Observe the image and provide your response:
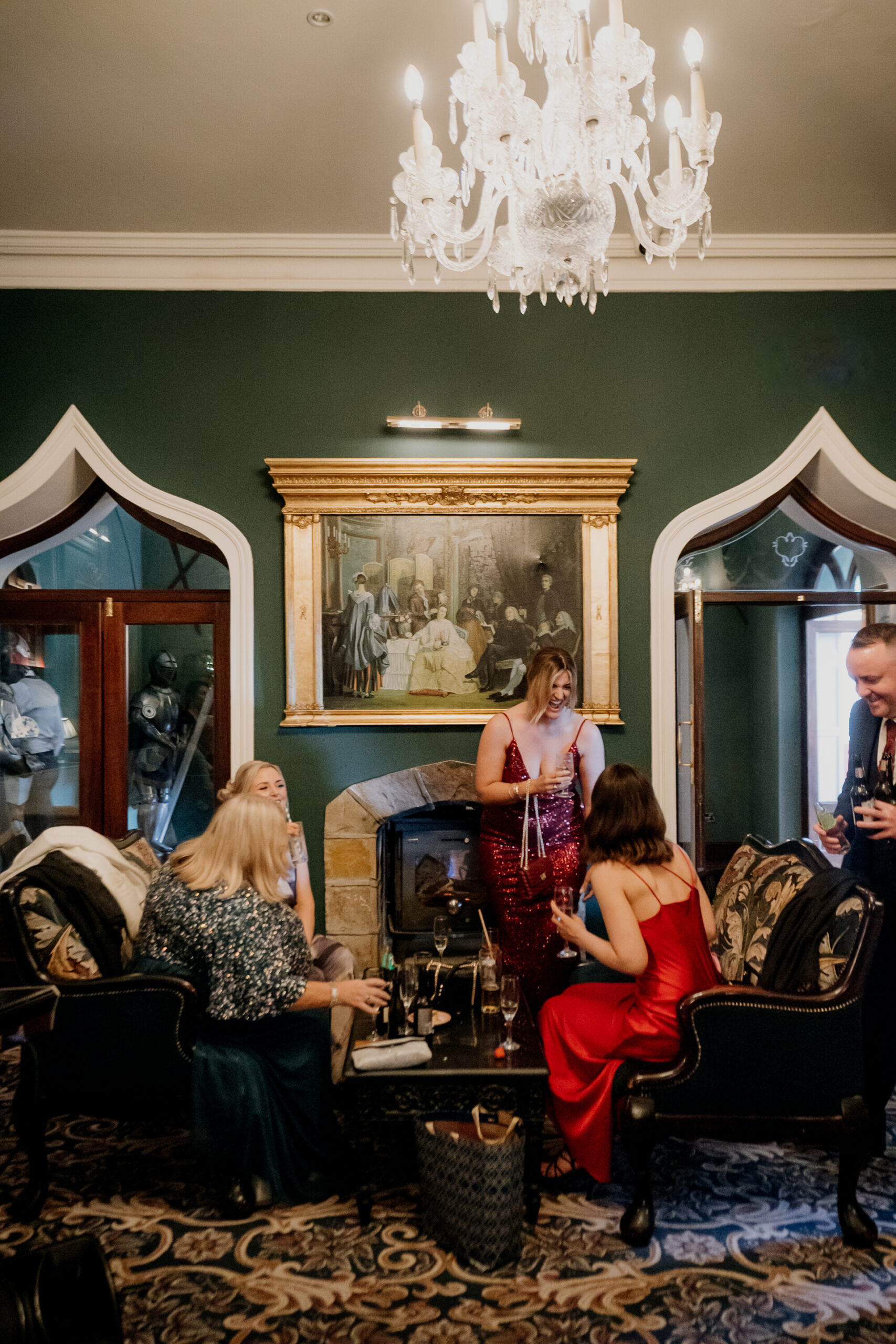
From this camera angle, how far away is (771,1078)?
269 centimetres

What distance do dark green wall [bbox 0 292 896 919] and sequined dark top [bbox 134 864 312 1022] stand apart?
67.8 inches

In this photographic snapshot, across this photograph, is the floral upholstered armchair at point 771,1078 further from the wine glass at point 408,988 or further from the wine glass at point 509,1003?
the wine glass at point 408,988

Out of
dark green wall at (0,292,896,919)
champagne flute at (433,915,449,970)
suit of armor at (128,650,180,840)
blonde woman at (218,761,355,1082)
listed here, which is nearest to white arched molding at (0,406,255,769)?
dark green wall at (0,292,896,919)

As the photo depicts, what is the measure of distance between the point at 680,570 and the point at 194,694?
396cm

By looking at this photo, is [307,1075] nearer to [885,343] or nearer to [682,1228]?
[682,1228]

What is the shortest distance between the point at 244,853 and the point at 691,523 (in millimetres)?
3009

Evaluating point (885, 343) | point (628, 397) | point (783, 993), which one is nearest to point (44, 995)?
point (783, 993)

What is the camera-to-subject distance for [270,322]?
4672 mm

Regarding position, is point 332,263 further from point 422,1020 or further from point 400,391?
point 422,1020

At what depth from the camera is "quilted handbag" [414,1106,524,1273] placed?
97.4 inches

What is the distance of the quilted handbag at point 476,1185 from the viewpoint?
247 cm

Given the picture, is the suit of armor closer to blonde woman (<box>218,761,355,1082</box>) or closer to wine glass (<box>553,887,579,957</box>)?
blonde woman (<box>218,761,355,1082</box>)

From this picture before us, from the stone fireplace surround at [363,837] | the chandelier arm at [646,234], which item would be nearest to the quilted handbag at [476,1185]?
the stone fireplace surround at [363,837]

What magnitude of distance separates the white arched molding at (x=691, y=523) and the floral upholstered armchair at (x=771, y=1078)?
1.98 m
